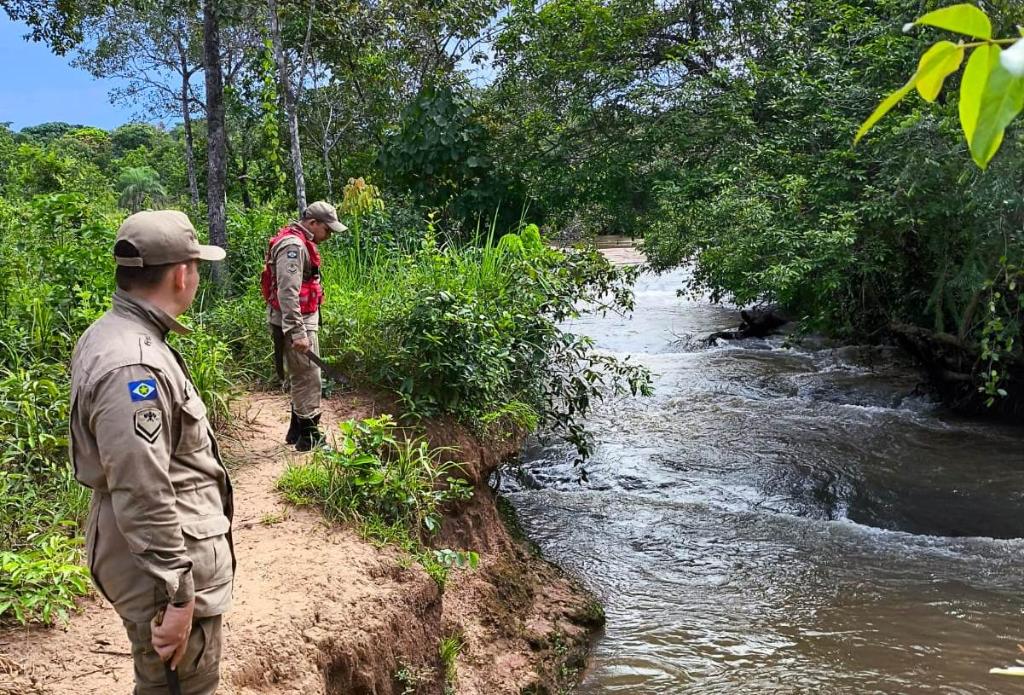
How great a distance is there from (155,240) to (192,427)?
0.53 metres

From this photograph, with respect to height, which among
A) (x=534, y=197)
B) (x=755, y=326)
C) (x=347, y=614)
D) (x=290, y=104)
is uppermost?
(x=290, y=104)

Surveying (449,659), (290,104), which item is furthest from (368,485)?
(290,104)

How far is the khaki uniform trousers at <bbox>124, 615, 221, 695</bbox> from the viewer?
238 centimetres

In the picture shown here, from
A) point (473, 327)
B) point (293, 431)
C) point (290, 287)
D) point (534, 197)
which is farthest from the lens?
point (534, 197)

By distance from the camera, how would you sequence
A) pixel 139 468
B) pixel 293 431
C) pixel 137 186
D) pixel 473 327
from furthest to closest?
pixel 137 186 → pixel 473 327 → pixel 293 431 → pixel 139 468

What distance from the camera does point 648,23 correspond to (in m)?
11.9

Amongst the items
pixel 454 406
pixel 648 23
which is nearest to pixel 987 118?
pixel 454 406

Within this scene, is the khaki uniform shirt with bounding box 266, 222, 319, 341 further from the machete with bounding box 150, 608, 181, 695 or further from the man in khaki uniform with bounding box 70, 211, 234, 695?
the machete with bounding box 150, 608, 181, 695

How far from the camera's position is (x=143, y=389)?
2.27 metres

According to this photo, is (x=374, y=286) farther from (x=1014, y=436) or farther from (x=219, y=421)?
(x=1014, y=436)

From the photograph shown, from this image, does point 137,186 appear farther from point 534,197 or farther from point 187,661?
point 187,661

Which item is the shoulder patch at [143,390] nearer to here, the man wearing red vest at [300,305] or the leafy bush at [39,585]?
the leafy bush at [39,585]

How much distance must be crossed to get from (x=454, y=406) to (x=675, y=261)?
5.04m

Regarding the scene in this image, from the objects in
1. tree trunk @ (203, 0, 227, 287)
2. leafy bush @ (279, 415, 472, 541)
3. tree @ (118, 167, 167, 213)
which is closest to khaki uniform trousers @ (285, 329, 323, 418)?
leafy bush @ (279, 415, 472, 541)
